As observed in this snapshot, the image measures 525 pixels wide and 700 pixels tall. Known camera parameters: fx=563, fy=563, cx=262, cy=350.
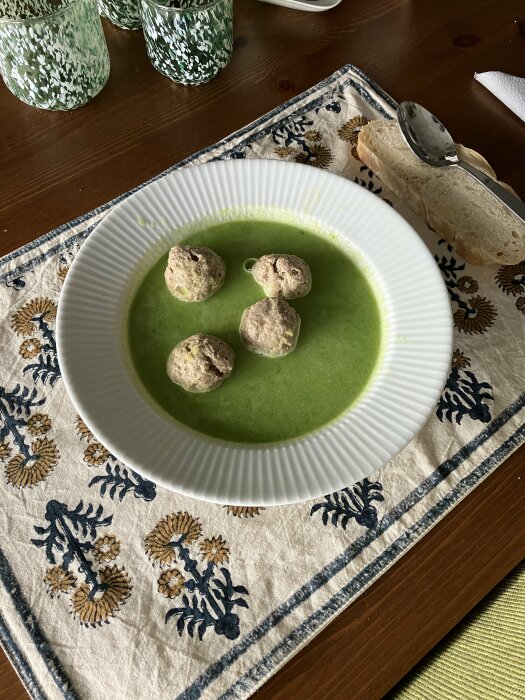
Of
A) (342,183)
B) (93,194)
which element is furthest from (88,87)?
(342,183)

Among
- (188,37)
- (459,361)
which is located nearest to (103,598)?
(459,361)

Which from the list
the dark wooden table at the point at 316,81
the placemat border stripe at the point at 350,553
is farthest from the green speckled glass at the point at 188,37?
the placemat border stripe at the point at 350,553

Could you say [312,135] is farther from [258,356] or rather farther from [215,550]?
[215,550]

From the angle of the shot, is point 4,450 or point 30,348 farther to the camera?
point 30,348

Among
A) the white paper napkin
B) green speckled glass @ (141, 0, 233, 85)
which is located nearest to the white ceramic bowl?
green speckled glass @ (141, 0, 233, 85)

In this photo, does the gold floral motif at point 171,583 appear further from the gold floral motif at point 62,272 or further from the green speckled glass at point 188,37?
the green speckled glass at point 188,37

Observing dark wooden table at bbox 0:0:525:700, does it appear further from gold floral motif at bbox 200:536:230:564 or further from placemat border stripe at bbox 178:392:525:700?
gold floral motif at bbox 200:536:230:564

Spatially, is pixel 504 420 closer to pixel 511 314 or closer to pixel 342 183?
pixel 511 314

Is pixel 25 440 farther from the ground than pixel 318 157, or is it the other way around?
pixel 318 157
